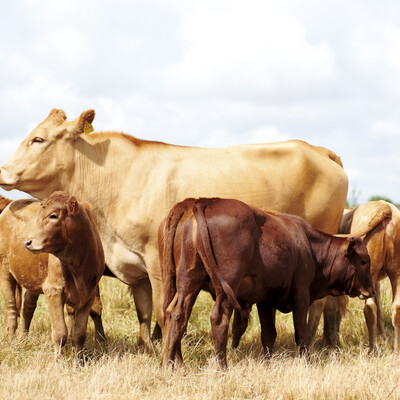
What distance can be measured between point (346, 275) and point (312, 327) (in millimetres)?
1449

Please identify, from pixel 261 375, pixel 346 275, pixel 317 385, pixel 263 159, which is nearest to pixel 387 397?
pixel 317 385

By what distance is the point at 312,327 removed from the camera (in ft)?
26.0

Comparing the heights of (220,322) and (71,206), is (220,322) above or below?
below

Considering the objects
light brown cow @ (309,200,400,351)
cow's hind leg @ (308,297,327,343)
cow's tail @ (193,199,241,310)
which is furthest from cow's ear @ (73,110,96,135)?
cow's hind leg @ (308,297,327,343)

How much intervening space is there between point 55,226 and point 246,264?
1.71 m

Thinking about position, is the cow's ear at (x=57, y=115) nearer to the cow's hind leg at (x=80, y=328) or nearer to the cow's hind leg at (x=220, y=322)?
the cow's hind leg at (x=80, y=328)

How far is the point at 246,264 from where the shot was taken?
18.8 feet

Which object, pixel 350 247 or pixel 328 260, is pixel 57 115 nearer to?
pixel 328 260

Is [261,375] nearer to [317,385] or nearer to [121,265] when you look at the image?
[317,385]

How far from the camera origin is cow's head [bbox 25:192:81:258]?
5.97 meters

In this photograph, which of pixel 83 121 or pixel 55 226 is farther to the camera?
pixel 83 121

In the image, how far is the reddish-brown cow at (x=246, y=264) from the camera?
5.61 metres

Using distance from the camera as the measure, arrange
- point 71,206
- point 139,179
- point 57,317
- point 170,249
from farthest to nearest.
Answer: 1. point 139,179
2. point 57,317
3. point 71,206
4. point 170,249

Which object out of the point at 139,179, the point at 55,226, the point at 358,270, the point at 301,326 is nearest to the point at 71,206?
the point at 55,226
